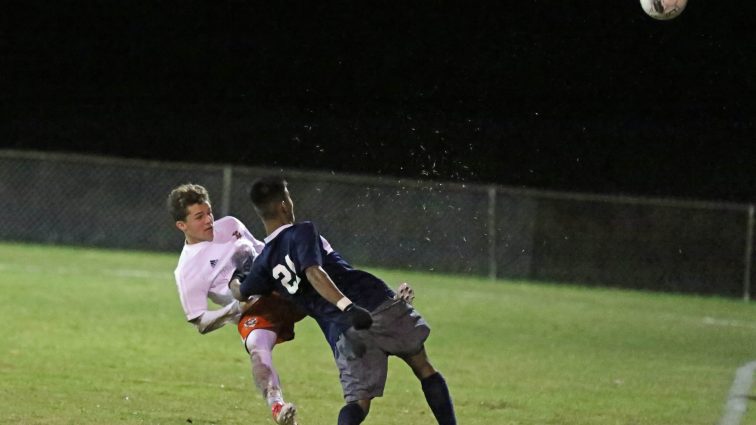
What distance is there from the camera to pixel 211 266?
7895 mm

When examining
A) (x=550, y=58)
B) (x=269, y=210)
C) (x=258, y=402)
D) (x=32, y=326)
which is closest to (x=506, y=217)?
(x=32, y=326)

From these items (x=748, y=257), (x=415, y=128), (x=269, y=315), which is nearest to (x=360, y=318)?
(x=269, y=315)

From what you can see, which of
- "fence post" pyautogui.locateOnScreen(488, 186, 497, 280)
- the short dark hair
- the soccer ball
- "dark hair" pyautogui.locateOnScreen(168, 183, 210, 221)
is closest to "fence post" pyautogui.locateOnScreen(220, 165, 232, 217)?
"fence post" pyautogui.locateOnScreen(488, 186, 497, 280)

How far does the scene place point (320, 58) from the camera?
3769cm

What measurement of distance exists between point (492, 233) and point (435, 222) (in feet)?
5.03

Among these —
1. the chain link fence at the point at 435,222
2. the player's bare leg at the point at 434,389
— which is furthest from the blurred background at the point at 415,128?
the player's bare leg at the point at 434,389

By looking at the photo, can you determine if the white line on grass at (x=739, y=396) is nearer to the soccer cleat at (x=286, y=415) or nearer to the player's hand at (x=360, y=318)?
the soccer cleat at (x=286, y=415)

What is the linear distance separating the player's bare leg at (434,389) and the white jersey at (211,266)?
1311mm

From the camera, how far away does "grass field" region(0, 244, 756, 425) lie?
29.4 feet

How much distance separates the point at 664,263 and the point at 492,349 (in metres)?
9.91

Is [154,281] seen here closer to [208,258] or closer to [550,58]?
[208,258]

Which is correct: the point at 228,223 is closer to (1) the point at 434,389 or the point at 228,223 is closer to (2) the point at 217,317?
(2) the point at 217,317

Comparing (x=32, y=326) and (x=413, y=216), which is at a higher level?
(x=32, y=326)

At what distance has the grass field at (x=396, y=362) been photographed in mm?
8953
